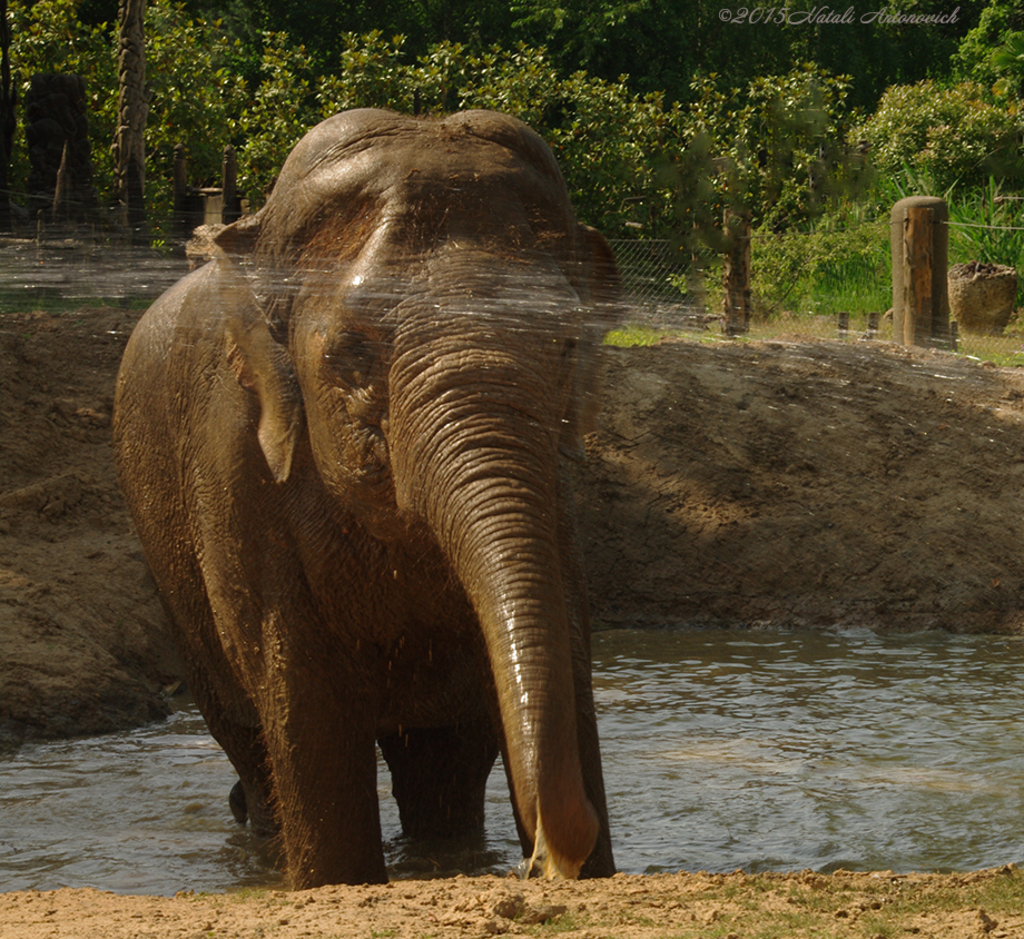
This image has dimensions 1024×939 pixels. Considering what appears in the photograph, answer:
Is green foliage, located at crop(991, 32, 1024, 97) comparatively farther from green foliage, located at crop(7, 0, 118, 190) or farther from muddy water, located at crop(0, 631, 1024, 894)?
muddy water, located at crop(0, 631, 1024, 894)

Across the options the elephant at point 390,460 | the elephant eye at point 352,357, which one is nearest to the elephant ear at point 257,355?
the elephant at point 390,460

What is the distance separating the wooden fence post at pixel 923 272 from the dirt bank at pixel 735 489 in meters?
0.25

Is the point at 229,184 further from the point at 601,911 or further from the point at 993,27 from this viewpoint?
the point at 993,27

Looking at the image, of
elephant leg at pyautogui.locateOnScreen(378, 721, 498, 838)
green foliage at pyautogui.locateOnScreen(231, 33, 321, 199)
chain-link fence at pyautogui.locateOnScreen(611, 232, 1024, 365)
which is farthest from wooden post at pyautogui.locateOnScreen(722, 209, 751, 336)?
elephant leg at pyautogui.locateOnScreen(378, 721, 498, 838)

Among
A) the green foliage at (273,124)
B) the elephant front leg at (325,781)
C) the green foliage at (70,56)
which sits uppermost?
the green foliage at (70,56)

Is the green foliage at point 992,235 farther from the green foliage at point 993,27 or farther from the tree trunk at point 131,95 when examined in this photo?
the green foliage at point 993,27

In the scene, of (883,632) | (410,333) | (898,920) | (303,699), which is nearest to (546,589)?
(410,333)

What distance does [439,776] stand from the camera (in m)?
5.05

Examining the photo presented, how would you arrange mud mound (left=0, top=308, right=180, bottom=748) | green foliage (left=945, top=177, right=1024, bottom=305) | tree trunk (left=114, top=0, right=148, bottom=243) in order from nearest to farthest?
mud mound (left=0, top=308, right=180, bottom=748) → tree trunk (left=114, top=0, right=148, bottom=243) → green foliage (left=945, top=177, right=1024, bottom=305)

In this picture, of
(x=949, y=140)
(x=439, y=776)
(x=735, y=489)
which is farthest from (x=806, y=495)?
(x=949, y=140)

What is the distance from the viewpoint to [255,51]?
31.0m

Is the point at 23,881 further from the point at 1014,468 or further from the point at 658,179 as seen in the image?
the point at 658,179

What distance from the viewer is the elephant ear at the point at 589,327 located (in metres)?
3.65

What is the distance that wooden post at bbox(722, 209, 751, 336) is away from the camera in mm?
13180
